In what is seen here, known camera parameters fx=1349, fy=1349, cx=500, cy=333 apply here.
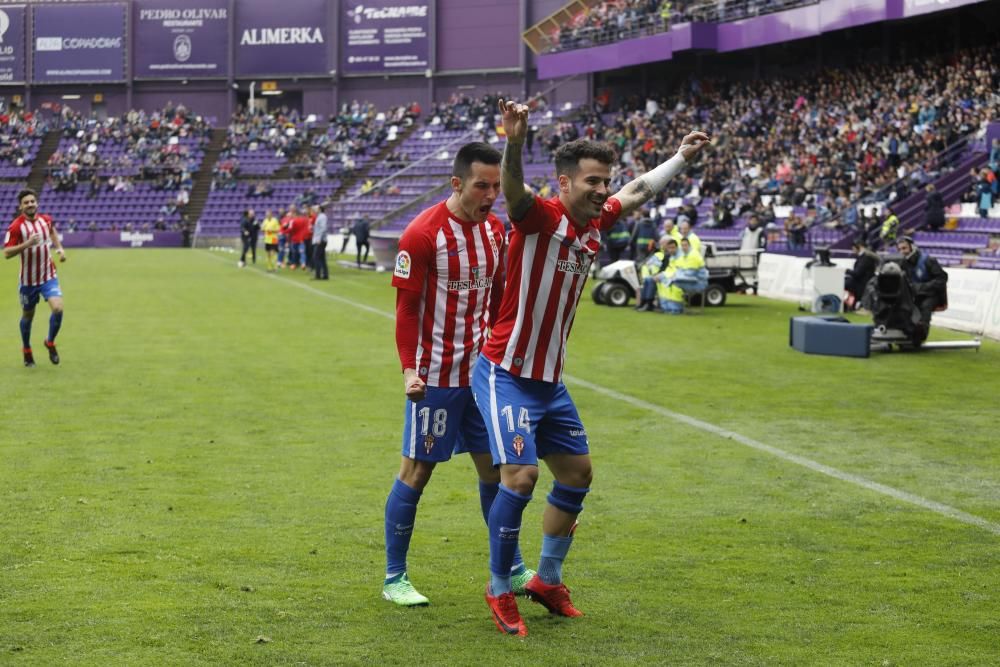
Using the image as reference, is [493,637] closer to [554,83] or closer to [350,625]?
[350,625]

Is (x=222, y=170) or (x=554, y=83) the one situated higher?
(x=554, y=83)

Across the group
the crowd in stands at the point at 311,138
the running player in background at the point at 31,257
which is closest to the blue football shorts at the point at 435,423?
the running player in background at the point at 31,257

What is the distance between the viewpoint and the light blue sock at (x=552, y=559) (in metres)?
6.00

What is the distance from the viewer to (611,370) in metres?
16.0

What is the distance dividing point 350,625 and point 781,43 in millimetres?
49240

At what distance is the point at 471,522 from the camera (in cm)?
798

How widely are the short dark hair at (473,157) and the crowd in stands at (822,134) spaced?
27739mm

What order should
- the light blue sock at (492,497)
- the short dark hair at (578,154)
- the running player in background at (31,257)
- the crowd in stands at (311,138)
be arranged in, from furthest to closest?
1. the crowd in stands at (311,138)
2. the running player in background at (31,257)
3. the light blue sock at (492,497)
4. the short dark hair at (578,154)

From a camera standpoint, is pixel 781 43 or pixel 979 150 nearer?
pixel 979 150

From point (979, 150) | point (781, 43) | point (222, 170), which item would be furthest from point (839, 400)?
point (222, 170)

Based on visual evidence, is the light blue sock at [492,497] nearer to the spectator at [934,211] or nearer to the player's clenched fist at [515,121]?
the player's clenched fist at [515,121]

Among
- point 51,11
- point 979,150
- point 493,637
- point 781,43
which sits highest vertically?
point 51,11

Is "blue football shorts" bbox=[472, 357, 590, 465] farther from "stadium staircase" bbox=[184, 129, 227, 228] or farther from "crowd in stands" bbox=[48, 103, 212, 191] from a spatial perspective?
"crowd in stands" bbox=[48, 103, 212, 191]

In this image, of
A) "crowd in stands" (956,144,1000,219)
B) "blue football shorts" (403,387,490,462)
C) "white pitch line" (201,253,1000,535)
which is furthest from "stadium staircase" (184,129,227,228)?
"blue football shorts" (403,387,490,462)
